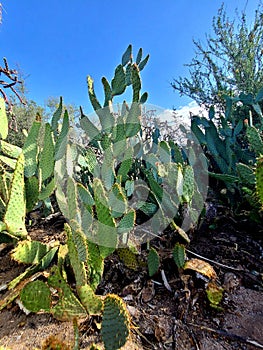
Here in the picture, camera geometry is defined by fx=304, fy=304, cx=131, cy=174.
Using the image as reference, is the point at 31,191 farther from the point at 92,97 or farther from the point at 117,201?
the point at 92,97

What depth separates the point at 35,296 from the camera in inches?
47.9

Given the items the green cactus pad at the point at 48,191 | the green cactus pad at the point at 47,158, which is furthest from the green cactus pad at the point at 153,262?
the green cactus pad at the point at 47,158

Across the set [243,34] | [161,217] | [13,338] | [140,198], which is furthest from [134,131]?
[243,34]

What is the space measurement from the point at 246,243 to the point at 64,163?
1220mm

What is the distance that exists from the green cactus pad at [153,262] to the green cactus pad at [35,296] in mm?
505

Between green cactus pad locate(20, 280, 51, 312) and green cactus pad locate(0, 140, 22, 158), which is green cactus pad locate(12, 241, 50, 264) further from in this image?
Result: green cactus pad locate(0, 140, 22, 158)

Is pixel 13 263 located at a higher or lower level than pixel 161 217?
lower

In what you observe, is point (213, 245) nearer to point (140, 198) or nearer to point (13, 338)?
point (140, 198)

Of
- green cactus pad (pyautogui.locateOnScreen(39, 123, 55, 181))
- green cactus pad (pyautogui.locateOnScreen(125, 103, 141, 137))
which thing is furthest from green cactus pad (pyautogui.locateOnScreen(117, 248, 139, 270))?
green cactus pad (pyautogui.locateOnScreen(125, 103, 141, 137))

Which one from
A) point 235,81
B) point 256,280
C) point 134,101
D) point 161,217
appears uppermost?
point 235,81

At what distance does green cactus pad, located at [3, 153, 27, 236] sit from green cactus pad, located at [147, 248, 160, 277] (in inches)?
26.8

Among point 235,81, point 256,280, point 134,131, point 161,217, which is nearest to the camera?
point 256,280

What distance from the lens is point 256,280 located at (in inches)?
61.4

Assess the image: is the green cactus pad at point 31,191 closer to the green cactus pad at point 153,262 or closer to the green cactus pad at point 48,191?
the green cactus pad at point 48,191
